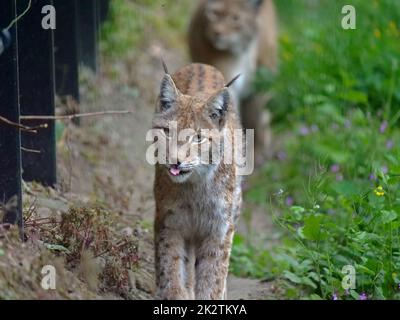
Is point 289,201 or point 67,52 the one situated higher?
point 67,52

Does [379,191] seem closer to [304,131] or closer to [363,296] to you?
[363,296]

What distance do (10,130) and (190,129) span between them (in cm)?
100

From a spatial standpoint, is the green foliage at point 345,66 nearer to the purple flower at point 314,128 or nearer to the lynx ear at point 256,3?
the purple flower at point 314,128

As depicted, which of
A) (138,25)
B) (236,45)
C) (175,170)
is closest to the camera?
(175,170)

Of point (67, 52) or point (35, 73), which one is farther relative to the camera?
point (67, 52)

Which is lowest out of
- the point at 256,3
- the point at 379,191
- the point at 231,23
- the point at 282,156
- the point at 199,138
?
the point at 282,156

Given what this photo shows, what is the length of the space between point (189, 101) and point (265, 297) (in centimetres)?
146

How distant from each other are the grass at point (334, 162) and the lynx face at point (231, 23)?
1.56ft

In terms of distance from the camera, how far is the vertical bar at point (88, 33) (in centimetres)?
888

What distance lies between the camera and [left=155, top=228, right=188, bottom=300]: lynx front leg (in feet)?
18.5

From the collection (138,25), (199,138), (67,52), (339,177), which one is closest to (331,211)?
(339,177)

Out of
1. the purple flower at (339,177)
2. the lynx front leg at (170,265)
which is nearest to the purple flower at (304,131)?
the purple flower at (339,177)

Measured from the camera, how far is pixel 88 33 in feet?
30.3
